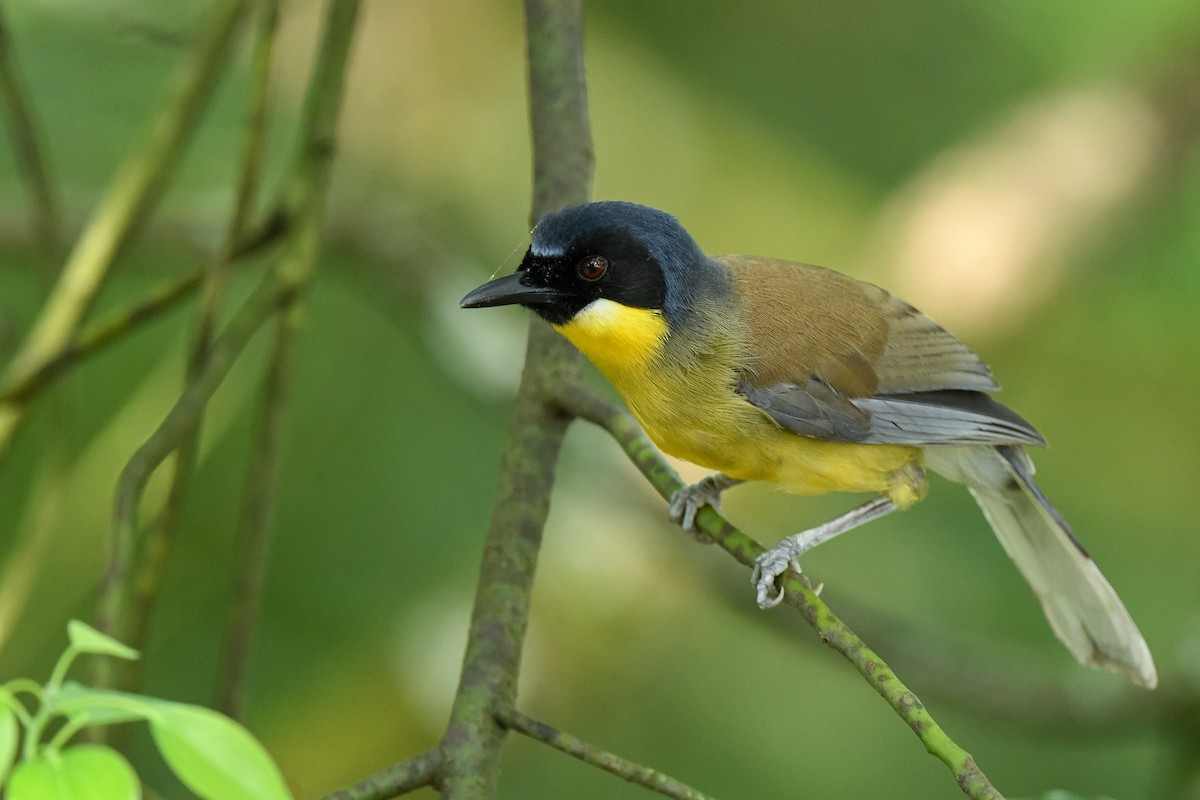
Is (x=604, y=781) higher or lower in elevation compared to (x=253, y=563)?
lower

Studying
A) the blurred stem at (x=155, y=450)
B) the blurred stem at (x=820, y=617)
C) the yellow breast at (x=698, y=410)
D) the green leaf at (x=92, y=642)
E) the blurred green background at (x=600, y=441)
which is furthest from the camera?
Result: the blurred green background at (x=600, y=441)

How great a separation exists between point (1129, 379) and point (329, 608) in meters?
3.98

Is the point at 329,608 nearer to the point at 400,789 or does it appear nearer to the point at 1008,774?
the point at 1008,774

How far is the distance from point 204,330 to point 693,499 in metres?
1.11

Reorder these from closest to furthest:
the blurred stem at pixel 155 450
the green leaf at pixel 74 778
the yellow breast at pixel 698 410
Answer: the green leaf at pixel 74 778 < the blurred stem at pixel 155 450 < the yellow breast at pixel 698 410

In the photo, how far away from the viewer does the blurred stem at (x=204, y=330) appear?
8.14ft

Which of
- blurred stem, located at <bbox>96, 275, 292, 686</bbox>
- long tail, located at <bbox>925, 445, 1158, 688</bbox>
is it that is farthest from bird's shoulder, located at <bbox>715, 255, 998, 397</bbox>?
blurred stem, located at <bbox>96, 275, 292, 686</bbox>

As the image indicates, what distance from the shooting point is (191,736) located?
3.15 ft

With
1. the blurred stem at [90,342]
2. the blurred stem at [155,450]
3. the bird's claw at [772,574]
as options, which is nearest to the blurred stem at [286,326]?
the blurred stem at [155,450]

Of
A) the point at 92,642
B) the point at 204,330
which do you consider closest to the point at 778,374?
the point at 204,330

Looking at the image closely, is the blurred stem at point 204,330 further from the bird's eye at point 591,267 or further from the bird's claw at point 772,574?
the bird's claw at point 772,574

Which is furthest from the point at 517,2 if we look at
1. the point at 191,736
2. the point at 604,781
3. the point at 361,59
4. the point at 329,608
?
the point at 191,736

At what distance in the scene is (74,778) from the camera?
94 centimetres

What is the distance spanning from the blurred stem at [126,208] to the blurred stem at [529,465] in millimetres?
821
